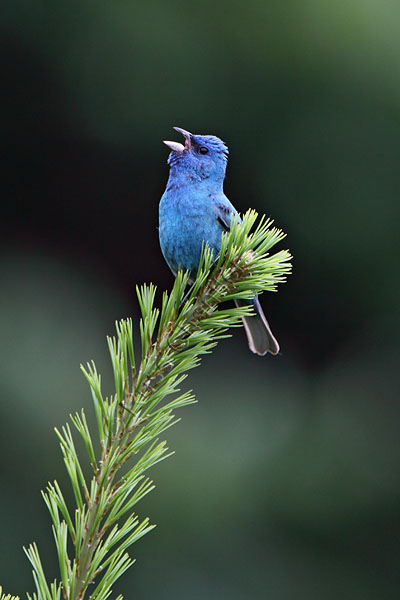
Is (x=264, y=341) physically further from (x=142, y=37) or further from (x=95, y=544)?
(x=142, y=37)

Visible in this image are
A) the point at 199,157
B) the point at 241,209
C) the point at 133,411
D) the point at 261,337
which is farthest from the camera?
the point at 241,209

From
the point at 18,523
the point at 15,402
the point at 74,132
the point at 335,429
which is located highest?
the point at 74,132

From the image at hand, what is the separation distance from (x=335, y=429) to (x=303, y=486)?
1.55 feet

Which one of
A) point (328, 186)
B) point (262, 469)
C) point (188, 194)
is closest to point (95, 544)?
point (188, 194)

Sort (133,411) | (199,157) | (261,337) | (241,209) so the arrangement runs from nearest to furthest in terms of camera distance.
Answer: (133,411) → (261,337) → (199,157) → (241,209)

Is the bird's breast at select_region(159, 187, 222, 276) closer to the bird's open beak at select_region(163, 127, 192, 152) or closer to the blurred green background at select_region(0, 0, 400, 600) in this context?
the bird's open beak at select_region(163, 127, 192, 152)

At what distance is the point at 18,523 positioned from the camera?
4.19 m

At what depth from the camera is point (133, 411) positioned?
0.96m

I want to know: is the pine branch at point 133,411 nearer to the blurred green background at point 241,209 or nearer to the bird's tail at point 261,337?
the bird's tail at point 261,337

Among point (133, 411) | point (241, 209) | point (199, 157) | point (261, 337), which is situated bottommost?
point (133, 411)

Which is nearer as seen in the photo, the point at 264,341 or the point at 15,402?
the point at 264,341

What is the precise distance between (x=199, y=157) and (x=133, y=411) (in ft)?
5.31

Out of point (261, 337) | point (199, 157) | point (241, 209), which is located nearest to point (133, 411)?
point (261, 337)

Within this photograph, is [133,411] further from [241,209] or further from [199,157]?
[241,209]
